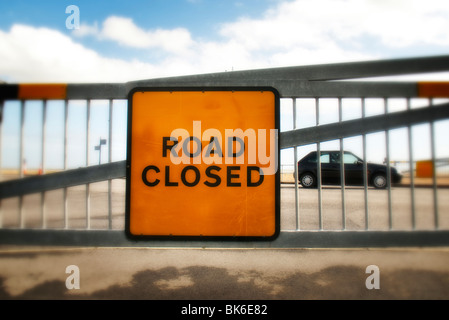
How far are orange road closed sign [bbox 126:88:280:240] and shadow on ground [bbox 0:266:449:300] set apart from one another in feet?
2.09

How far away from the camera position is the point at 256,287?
86.5 inches

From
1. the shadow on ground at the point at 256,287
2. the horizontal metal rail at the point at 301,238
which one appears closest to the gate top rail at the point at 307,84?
the horizontal metal rail at the point at 301,238

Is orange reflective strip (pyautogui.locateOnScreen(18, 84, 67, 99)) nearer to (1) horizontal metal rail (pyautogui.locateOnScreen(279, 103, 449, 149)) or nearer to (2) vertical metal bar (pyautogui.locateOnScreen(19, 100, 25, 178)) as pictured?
(2) vertical metal bar (pyautogui.locateOnScreen(19, 100, 25, 178))

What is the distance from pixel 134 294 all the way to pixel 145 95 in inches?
52.5

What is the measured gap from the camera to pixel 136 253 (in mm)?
2902

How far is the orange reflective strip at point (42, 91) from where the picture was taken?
5.69 feet

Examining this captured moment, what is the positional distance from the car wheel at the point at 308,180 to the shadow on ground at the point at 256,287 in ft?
35.4

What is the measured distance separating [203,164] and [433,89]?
4.44ft

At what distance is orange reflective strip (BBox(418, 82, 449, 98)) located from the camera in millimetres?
1707

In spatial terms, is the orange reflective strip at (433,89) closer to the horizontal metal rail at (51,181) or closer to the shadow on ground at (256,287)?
the shadow on ground at (256,287)
